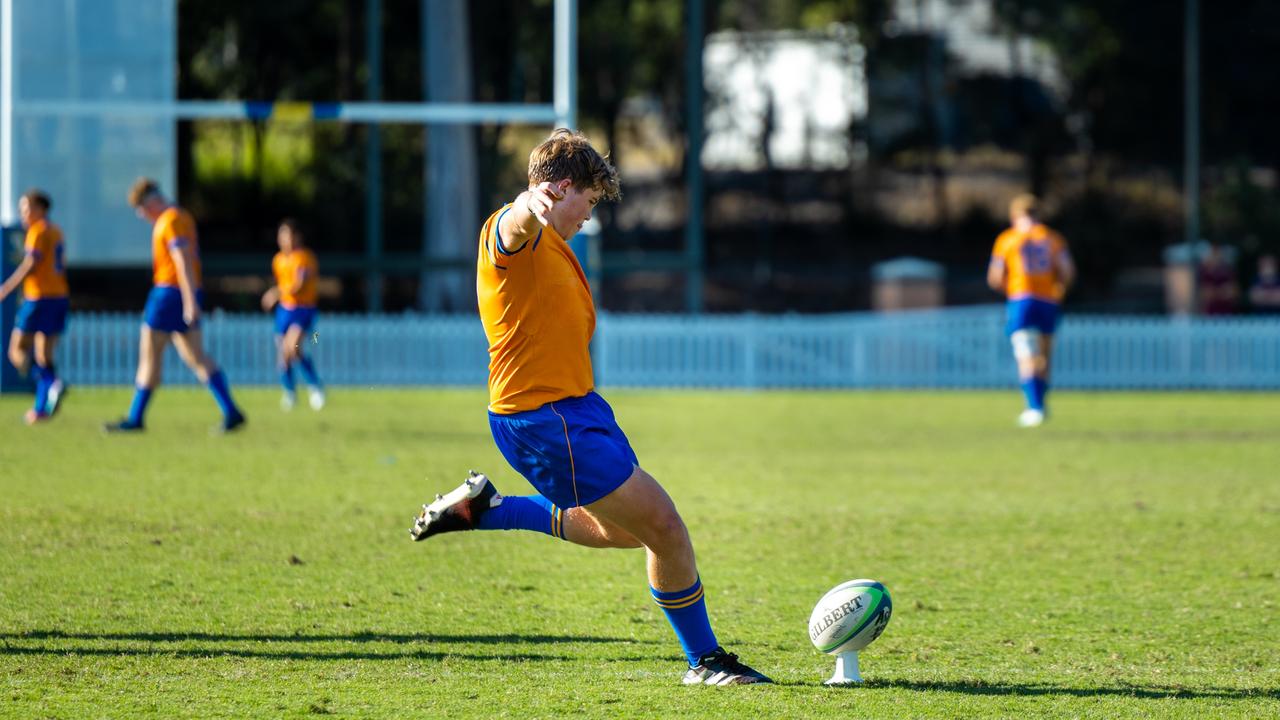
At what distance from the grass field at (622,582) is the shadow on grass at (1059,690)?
0.05ft

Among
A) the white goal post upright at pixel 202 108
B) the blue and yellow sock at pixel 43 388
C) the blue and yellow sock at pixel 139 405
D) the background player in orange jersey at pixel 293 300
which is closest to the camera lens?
the blue and yellow sock at pixel 139 405

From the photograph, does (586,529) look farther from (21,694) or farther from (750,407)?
(750,407)

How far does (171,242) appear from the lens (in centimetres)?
1310

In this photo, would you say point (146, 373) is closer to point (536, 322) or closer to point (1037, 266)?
point (1037, 266)

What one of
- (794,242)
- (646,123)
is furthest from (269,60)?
(794,242)

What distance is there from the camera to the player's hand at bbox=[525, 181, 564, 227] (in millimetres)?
4957

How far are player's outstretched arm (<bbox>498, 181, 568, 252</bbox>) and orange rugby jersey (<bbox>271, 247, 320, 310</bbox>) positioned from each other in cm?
1298

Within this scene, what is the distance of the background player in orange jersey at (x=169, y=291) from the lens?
1308 cm

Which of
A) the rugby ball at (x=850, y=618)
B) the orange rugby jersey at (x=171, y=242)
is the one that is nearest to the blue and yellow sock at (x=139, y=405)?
the orange rugby jersey at (x=171, y=242)

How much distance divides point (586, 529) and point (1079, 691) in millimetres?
1732

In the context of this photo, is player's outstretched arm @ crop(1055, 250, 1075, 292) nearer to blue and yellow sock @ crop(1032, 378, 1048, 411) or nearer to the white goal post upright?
blue and yellow sock @ crop(1032, 378, 1048, 411)

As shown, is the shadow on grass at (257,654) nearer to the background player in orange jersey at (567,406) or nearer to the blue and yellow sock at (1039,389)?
the background player in orange jersey at (567,406)

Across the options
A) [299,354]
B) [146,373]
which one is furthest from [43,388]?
[299,354]

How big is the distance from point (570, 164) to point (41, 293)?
435 inches
